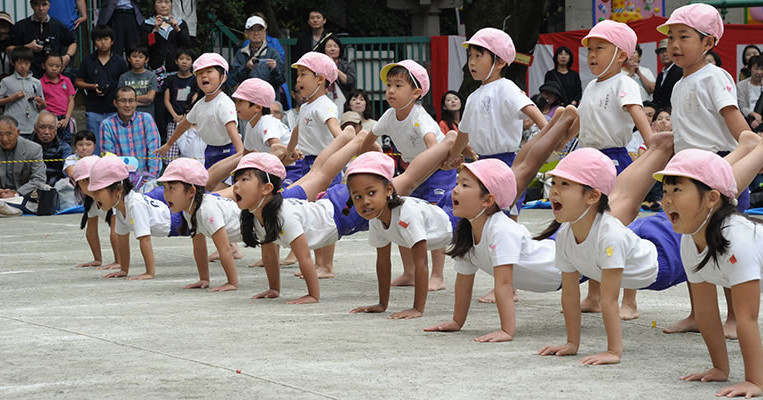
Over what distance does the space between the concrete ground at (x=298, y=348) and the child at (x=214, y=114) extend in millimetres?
2084

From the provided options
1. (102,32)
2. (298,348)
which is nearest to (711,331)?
(298,348)

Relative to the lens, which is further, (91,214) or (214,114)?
(214,114)

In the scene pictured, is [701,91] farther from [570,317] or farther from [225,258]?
[225,258]

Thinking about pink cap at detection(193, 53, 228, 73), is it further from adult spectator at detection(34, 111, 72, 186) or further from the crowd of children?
adult spectator at detection(34, 111, 72, 186)

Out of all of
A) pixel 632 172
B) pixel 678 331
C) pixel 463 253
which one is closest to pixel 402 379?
pixel 463 253

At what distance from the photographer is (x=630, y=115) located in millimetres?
6910

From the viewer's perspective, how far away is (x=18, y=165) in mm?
14562

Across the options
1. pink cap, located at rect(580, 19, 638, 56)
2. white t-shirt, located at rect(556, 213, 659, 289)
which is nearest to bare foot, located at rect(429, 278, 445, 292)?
pink cap, located at rect(580, 19, 638, 56)

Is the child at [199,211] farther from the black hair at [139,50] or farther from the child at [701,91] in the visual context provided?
the black hair at [139,50]

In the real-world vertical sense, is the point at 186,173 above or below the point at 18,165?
above

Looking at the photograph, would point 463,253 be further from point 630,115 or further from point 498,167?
point 630,115

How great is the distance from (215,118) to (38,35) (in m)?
7.26

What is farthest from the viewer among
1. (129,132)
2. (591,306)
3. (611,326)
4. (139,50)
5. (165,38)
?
(165,38)

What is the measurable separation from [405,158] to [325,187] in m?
0.68
